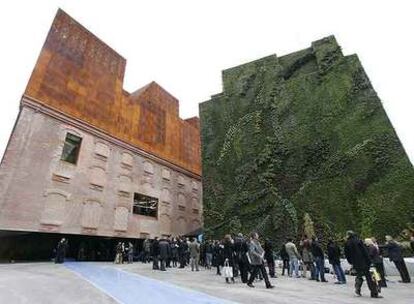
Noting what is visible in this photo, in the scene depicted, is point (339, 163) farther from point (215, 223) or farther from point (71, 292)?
point (71, 292)

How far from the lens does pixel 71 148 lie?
83.5 feet

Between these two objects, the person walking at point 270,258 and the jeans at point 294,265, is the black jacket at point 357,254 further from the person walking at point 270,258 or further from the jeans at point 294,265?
the jeans at point 294,265

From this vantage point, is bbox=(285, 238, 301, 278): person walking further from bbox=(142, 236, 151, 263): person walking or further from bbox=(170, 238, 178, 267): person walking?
bbox=(142, 236, 151, 263): person walking

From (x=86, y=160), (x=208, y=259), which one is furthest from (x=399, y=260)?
(x=86, y=160)

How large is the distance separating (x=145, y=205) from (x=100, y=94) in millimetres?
12233

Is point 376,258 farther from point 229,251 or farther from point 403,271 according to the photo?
point 229,251

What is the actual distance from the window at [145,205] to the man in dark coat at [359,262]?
2392 cm

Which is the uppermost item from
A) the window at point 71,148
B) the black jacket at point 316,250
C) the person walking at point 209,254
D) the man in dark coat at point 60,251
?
the window at point 71,148

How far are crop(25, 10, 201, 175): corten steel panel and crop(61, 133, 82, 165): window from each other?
205cm

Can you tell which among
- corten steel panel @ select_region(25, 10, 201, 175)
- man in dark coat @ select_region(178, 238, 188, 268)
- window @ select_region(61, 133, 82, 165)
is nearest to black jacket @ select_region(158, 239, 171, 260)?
man in dark coat @ select_region(178, 238, 188, 268)

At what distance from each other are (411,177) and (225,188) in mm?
13201

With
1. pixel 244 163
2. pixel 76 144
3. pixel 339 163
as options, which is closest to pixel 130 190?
pixel 76 144

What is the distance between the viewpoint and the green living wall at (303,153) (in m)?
18.7

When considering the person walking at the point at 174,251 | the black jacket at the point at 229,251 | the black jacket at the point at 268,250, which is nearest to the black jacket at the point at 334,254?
the black jacket at the point at 268,250
